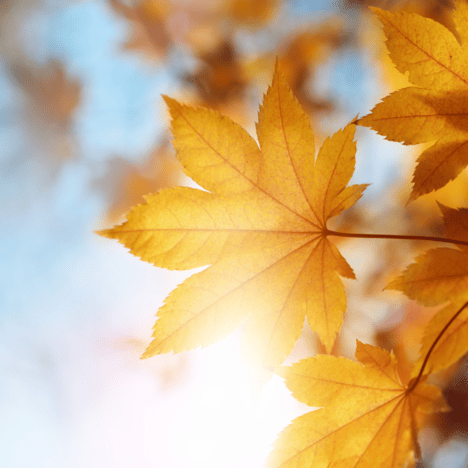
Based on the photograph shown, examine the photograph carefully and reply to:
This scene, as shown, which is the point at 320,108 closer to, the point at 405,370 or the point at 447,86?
the point at 447,86

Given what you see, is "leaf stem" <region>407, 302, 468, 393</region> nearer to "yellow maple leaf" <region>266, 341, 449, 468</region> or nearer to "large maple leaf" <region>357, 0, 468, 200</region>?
"yellow maple leaf" <region>266, 341, 449, 468</region>

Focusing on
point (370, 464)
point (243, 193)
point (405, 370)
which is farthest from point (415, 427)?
point (405, 370)

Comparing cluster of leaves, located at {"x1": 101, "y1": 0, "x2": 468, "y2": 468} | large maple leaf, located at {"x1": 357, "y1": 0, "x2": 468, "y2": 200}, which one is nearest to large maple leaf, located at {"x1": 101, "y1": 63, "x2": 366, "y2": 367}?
cluster of leaves, located at {"x1": 101, "y1": 0, "x2": 468, "y2": 468}

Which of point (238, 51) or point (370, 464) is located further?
point (238, 51)

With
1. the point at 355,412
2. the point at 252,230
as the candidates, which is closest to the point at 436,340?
the point at 355,412

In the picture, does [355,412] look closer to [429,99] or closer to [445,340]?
[445,340]

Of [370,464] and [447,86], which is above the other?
[447,86]

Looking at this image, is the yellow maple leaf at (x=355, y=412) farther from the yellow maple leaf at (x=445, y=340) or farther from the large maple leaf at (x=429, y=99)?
the large maple leaf at (x=429, y=99)
